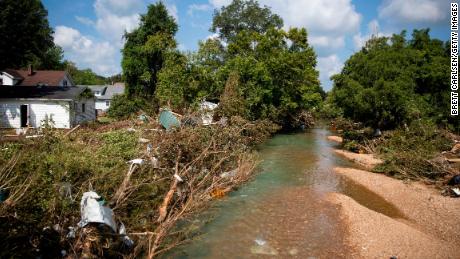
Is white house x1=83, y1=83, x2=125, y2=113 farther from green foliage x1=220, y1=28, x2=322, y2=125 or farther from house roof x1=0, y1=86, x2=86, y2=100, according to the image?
green foliage x1=220, y1=28, x2=322, y2=125

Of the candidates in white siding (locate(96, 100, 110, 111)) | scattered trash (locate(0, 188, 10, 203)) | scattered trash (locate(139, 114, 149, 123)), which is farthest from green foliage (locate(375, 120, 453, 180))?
white siding (locate(96, 100, 110, 111))

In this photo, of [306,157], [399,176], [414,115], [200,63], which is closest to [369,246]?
[399,176]

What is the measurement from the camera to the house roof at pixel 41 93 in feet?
90.4

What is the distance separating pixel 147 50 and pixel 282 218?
88.9ft

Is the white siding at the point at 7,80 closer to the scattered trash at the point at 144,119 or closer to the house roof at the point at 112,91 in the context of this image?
the house roof at the point at 112,91

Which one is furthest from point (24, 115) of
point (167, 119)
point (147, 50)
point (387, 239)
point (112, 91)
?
point (112, 91)

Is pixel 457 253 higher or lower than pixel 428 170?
lower

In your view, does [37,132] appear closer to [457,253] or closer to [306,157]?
[457,253]

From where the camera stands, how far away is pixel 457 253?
9258 mm

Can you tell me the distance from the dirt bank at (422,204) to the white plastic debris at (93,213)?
9.96 meters

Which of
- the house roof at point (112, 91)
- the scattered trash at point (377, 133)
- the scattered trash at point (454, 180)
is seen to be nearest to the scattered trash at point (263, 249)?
the scattered trash at point (454, 180)

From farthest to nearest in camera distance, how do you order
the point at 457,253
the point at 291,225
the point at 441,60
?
the point at 441,60 < the point at 291,225 < the point at 457,253

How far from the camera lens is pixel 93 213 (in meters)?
7.04

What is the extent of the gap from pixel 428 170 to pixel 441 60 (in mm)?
15056
